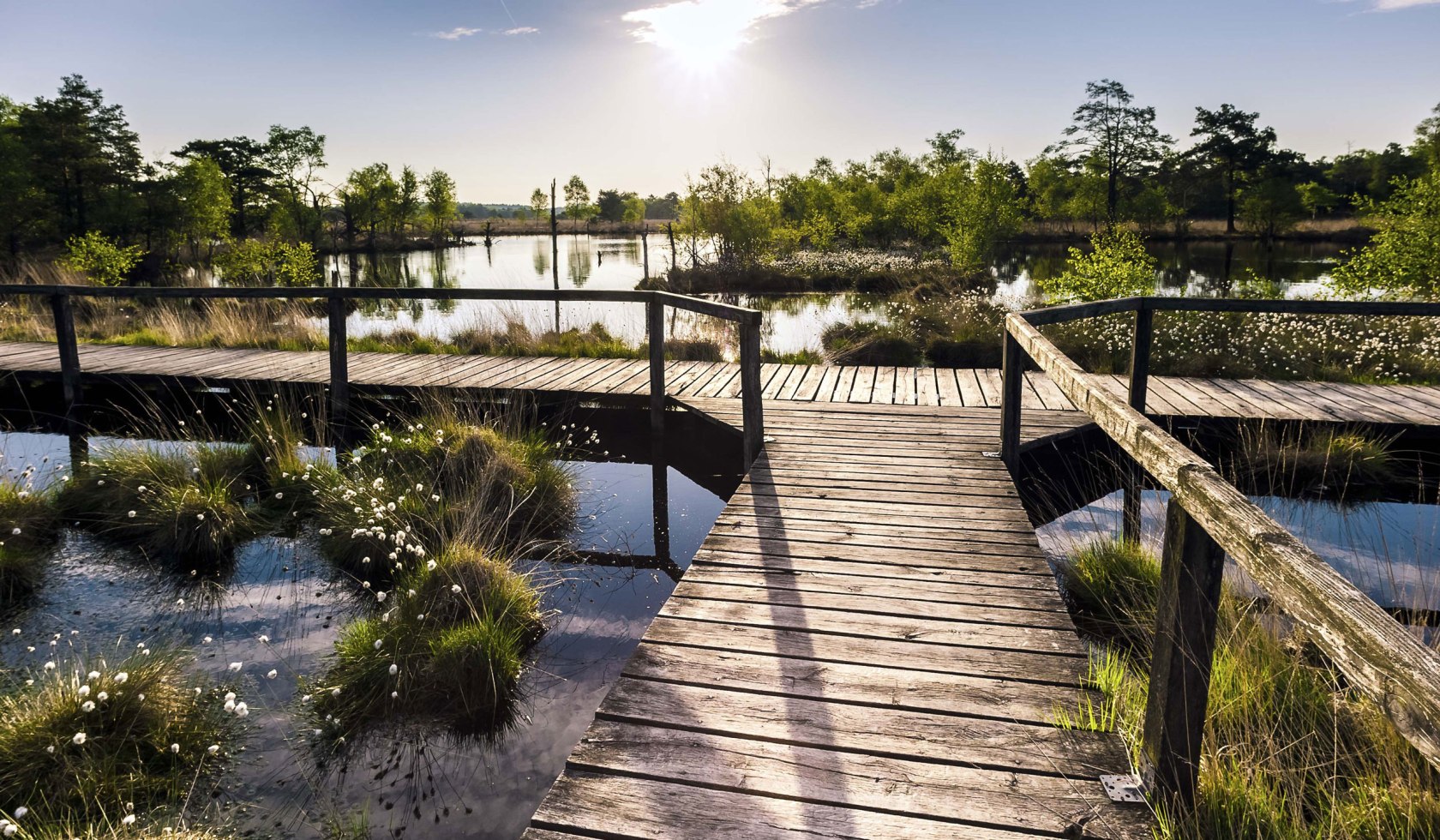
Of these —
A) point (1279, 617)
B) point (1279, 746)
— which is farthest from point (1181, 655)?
point (1279, 617)

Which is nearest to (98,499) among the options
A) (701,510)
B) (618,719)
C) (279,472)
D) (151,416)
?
(279,472)

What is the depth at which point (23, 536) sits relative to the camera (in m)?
5.31

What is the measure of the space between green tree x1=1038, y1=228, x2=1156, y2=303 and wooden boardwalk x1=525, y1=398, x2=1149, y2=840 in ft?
29.7

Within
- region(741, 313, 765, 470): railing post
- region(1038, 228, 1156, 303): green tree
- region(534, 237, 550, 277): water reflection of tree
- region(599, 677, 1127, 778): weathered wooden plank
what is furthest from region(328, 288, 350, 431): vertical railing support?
region(534, 237, 550, 277): water reflection of tree

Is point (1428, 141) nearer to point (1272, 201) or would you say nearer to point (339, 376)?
point (1272, 201)

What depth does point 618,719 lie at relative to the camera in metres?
2.60

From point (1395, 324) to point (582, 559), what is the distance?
44.7ft

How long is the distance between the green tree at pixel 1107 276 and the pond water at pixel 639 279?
4.12 meters

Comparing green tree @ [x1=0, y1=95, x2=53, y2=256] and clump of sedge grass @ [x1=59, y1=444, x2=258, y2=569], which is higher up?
green tree @ [x1=0, y1=95, x2=53, y2=256]

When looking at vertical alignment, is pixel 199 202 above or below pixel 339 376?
above

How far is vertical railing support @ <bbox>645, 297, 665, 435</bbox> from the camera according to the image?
687cm

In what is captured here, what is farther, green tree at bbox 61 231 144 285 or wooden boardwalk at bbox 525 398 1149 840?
green tree at bbox 61 231 144 285

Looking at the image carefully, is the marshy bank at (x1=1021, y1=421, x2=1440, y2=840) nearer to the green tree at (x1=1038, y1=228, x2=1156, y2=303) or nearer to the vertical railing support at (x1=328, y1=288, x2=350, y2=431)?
the vertical railing support at (x1=328, y1=288, x2=350, y2=431)

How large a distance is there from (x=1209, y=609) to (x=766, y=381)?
6.44 metres
